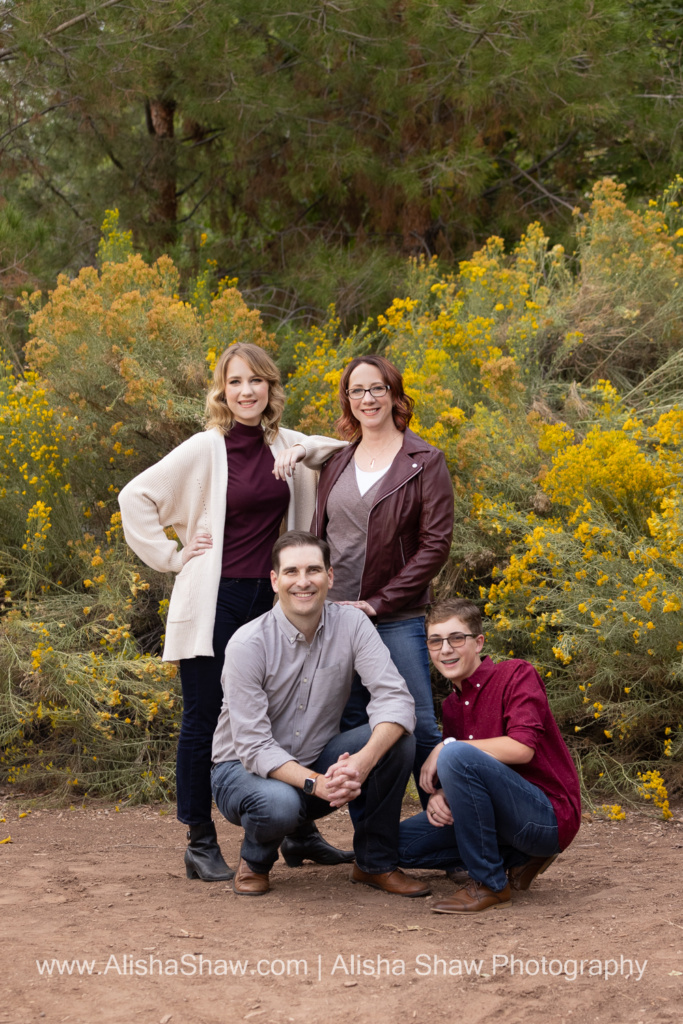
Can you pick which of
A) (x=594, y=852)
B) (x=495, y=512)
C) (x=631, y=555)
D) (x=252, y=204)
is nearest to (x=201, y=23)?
(x=252, y=204)

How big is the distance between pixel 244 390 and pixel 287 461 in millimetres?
296

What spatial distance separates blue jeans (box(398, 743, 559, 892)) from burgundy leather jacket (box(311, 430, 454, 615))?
62 cm

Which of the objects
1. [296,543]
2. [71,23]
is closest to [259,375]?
[296,543]

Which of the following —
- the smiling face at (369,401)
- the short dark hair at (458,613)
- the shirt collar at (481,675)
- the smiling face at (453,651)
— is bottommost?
the shirt collar at (481,675)

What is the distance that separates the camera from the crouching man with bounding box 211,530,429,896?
3.34 m

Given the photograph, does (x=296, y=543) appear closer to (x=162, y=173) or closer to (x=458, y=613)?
(x=458, y=613)

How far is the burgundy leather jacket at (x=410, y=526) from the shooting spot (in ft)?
11.8

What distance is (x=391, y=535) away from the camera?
142 inches

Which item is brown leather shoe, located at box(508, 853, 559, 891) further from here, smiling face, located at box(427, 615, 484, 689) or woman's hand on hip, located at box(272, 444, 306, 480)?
woman's hand on hip, located at box(272, 444, 306, 480)

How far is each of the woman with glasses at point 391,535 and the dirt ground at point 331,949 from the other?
62cm

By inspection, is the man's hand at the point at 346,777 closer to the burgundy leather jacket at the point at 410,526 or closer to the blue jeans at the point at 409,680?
the blue jeans at the point at 409,680

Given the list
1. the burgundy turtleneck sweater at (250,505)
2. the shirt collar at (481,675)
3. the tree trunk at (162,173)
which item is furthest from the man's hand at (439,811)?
the tree trunk at (162,173)

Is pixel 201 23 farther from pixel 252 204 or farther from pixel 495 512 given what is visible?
pixel 495 512

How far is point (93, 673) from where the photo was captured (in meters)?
4.96
